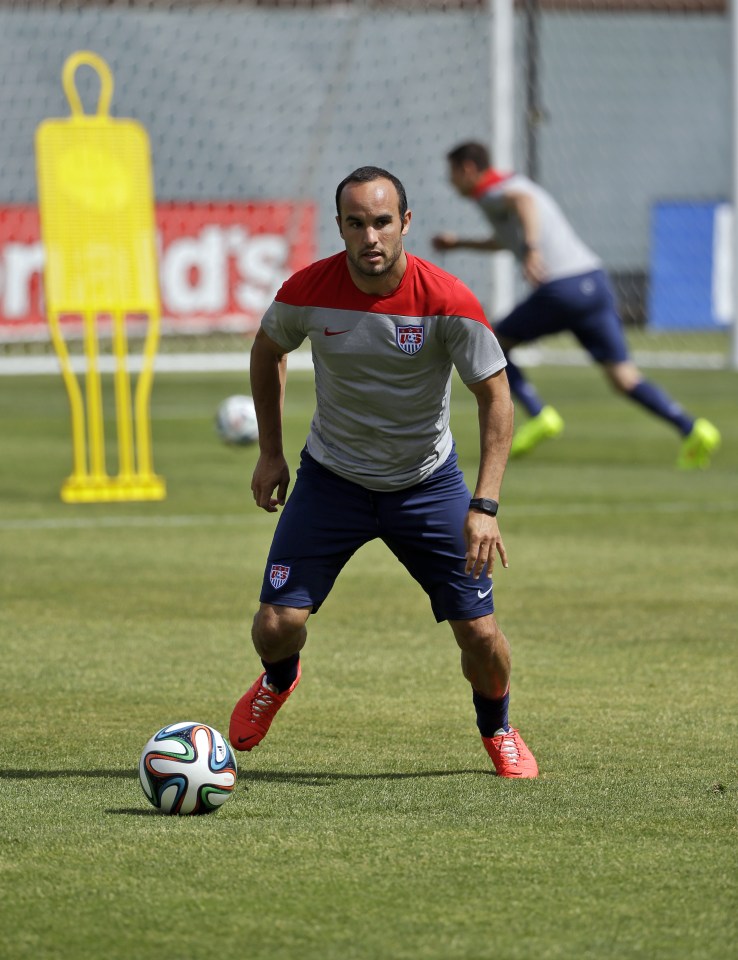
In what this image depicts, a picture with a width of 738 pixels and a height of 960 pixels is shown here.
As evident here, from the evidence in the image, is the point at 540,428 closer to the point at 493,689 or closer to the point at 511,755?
the point at 493,689

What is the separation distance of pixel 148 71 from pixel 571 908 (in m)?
26.5

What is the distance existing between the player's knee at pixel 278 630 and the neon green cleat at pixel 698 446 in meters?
8.73

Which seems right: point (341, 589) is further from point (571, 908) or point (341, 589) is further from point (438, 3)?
point (438, 3)

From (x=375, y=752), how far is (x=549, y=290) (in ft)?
29.5

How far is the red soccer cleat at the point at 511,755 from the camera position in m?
5.93

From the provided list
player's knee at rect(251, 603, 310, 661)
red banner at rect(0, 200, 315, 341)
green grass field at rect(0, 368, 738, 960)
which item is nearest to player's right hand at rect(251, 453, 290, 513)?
player's knee at rect(251, 603, 310, 661)

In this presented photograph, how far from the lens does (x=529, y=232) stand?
14.7 m

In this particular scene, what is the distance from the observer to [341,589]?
9883mm

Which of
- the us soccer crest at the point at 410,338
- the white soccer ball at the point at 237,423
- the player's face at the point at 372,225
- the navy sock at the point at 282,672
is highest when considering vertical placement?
the player's face at the point at 372,225

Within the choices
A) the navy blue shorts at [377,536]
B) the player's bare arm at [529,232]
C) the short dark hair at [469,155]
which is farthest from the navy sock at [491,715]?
the player's bare arm at [529,232]

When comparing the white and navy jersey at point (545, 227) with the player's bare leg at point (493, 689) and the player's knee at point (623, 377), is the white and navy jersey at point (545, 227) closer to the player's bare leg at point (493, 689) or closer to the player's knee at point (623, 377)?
the player's knee at point (623, 377)

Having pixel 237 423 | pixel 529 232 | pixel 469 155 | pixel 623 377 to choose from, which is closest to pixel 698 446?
pixel 623 377

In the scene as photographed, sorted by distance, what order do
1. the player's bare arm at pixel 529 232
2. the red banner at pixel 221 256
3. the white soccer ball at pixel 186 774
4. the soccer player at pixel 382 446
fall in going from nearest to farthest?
the white soccer ball at pixel 186 774 → the soccer player at pixel 382 446 → the player's bare arm at pixel 529 232 → the red banner at pixel 221 256

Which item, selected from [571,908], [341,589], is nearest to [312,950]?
[571,908]
